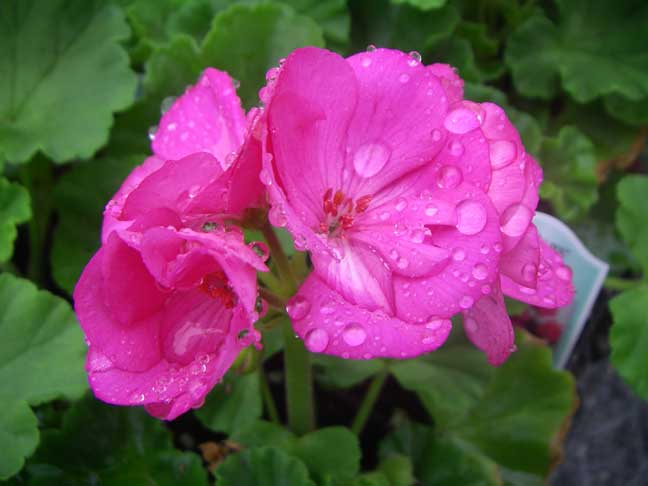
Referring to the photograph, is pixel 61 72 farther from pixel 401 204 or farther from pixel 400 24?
pixel 401 204

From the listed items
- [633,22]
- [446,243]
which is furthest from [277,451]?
[633,22]

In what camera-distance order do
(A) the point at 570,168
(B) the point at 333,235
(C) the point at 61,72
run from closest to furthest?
(B) the point at 333,235 < (C) the point at 61,72 < (A) the point at 570,168

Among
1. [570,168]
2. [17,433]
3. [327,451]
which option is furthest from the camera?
[570,168]

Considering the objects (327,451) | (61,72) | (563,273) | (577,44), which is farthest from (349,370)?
(577,44)

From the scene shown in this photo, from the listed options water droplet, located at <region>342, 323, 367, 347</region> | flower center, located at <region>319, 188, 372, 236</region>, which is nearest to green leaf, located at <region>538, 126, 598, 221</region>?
flower center, located at <region>319, 188, 372, 236</region>

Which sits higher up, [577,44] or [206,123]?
[206,123]

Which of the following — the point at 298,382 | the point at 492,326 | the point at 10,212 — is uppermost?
the point at 492,326

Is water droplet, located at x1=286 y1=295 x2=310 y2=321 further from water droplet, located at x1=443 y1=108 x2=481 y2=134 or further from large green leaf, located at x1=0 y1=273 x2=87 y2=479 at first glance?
large green leaf, located at x1=0 y1=273 x2=87 y2=479
